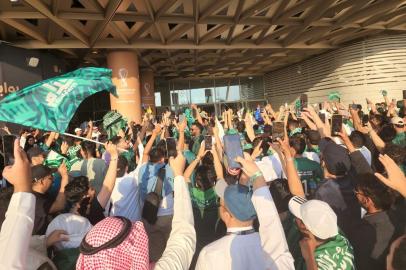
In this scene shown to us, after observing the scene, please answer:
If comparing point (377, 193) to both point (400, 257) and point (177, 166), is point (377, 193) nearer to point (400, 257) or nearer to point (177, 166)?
point (400, 257)

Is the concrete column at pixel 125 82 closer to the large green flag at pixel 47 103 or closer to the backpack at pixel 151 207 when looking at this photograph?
the backpack at pixel 151 207

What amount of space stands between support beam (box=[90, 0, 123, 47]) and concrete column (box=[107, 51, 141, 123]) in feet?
6.15

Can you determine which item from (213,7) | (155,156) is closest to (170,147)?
(155,156)

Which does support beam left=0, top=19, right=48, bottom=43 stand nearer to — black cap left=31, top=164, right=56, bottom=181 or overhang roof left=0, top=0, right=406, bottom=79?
overhang roof left=0, top=0, right=406, bottom=79

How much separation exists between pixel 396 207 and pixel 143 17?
41.7 feet

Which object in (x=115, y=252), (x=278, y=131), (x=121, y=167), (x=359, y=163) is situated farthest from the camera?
(x=278, y=131)

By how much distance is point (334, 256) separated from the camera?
6.72ft

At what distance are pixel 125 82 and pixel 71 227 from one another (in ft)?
50.7

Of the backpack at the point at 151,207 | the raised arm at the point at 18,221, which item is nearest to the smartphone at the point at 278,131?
the backpack at the point at 151,207

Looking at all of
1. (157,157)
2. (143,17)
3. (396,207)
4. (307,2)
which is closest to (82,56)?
(143,17)

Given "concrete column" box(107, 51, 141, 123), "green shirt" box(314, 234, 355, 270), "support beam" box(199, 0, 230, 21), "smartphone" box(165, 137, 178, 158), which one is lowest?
"green shirt" box(314, 234, 355, 270)

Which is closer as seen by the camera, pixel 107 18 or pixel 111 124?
pixel 111 124

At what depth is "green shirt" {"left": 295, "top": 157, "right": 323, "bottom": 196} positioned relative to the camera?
4043 millimetres

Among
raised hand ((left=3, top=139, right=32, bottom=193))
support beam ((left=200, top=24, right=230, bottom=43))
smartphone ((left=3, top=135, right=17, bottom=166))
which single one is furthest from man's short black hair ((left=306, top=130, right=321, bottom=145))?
support beam ((left=200, top=24, right=230, bottom=43))
